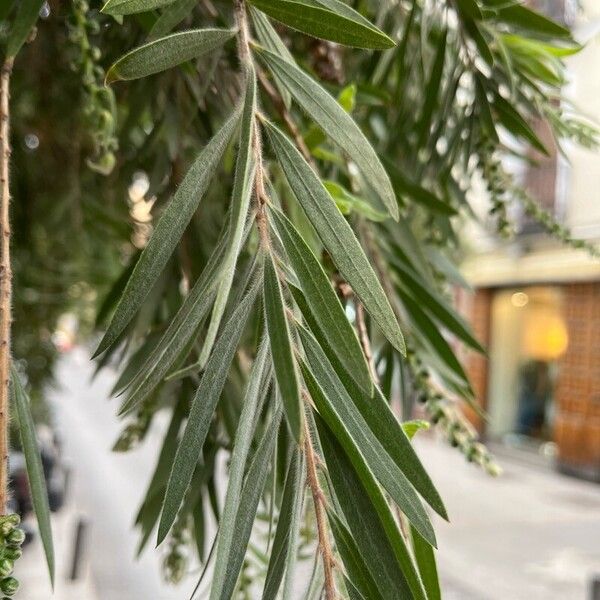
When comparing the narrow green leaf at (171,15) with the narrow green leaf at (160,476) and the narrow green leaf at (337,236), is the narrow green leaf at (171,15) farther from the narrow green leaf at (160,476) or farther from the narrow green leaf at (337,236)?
the narrow green leaf at (160,476)

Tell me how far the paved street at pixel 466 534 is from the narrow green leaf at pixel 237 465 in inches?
89.3

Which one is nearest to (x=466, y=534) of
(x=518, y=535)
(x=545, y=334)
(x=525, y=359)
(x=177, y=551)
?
(x=518, y=535)

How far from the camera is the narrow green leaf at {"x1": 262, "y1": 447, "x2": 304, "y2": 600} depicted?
0.36m

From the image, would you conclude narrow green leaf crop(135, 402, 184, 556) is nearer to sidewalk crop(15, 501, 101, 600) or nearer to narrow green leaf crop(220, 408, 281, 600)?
narrow green leaf crop(220, 408, 281, 600)

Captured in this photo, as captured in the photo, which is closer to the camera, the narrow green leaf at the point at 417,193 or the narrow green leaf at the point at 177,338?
the narrow green leaf at the point at 177,338

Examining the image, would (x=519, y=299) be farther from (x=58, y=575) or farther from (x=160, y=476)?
(x=160, y=476)

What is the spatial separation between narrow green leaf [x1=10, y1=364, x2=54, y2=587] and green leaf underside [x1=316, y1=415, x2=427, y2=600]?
0.21 meters

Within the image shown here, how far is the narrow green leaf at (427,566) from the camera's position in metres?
0.42

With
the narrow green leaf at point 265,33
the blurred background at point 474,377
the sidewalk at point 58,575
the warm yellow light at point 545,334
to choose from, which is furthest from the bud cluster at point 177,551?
the warm yellow light at point 545,334

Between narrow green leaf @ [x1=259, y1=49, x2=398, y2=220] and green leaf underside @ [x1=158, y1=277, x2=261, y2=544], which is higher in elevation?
narrow green leaf @ [x1=259, y1=49, x2=398, y2=220]

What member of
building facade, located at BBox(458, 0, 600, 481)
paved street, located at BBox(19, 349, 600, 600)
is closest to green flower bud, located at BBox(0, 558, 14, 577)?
paved street, located at BBox(19, 349, 600, 600)

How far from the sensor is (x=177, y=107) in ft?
2.79

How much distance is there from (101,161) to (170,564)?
0.47 meters

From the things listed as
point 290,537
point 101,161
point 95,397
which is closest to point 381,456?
point 290,537
